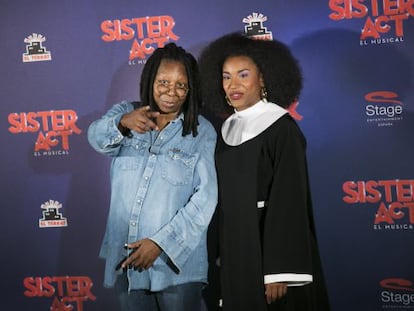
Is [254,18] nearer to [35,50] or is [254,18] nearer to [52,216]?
[35,50]

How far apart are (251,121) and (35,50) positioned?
1.31 meters

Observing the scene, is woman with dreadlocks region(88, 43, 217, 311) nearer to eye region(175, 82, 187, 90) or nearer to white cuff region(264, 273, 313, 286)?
eye region(175, 82, 187, 90)

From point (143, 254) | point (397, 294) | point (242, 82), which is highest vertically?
point (242, 82)

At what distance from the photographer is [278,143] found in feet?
6.07

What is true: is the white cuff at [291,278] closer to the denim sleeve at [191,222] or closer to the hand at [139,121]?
the denim sleeve at [191,222]

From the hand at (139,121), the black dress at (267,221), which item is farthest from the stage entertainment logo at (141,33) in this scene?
the black dress at (267,221)

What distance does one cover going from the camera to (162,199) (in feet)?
6.42

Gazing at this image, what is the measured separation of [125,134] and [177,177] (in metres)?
0.28

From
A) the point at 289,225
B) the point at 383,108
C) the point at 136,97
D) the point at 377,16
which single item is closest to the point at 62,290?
the point at 136,97

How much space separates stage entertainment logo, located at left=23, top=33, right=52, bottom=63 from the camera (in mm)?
2598

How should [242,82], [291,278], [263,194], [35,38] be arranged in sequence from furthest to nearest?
[35,38], [242,82], [263,194], [291,278]

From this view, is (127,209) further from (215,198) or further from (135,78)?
(135,78)

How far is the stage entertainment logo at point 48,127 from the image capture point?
2.60 meters

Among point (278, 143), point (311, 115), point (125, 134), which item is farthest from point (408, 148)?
point (125, 134)
